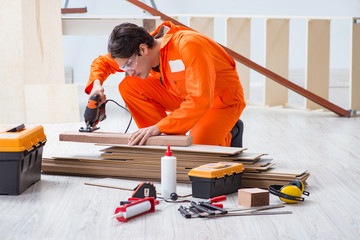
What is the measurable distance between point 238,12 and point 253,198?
596 cm

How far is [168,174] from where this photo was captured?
2129 millimetres

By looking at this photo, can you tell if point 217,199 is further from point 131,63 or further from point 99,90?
point 99,90

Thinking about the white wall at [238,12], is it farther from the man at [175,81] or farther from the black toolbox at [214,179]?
the black toolbox at [214,179]

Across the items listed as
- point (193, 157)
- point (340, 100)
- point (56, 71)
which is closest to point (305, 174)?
point (193, 157)

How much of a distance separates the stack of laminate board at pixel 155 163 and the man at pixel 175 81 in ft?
0.34

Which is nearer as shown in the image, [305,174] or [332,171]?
[305,174]

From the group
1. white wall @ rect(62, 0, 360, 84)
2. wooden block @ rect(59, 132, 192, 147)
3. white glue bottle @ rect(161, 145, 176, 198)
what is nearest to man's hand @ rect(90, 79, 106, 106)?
wooden block @ rect(59, 132, 192, 147)

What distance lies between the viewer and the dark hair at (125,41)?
233 cm

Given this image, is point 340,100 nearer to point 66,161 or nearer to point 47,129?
point 47,129

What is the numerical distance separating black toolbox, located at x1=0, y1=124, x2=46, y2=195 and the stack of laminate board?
296mm

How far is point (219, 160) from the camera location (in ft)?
7.79

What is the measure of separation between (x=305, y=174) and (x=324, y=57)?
11.1 feet

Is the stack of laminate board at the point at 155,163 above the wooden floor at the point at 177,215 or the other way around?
above

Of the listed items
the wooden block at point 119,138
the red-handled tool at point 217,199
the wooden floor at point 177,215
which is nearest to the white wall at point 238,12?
the wooden floor at point 177,215
